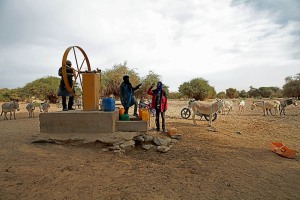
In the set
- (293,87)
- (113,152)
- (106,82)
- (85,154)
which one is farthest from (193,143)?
(293,87)

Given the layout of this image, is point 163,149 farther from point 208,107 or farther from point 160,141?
point 208,107

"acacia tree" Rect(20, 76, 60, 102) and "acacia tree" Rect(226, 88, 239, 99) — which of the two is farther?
"acacia tree" Rect(226, 88, 239, 99)

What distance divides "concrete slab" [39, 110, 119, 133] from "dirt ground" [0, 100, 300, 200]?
24.8 inches

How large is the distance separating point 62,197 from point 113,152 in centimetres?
211

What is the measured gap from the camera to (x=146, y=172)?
182 inches

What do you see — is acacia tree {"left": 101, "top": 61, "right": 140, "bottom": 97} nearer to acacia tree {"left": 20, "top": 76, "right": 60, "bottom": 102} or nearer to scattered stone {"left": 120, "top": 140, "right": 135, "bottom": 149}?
acacia tree {"left": 20, "top": 76, "right": 60, "bottom": 102}

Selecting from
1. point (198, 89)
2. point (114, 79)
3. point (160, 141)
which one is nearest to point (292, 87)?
point (198, 89)

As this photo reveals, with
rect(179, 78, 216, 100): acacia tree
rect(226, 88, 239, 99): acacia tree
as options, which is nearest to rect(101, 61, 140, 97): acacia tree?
rect(179, 78, 216, 100): acacia tree

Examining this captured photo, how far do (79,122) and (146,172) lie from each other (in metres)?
2.76

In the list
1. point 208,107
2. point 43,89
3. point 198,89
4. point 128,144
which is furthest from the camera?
point 198,89

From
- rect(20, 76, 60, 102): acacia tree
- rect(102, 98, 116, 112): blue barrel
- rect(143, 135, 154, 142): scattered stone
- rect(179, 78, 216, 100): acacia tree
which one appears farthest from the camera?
rect(179, 78, 216, 100): acacia tree

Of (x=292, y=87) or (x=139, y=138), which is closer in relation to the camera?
(x=139, y=138)

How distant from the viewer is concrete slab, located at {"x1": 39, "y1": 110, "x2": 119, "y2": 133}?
20.5 feet

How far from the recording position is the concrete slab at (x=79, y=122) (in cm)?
623
